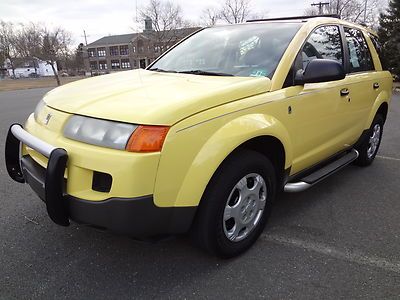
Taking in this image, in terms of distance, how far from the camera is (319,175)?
337cm

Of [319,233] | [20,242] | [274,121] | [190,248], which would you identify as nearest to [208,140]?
[274,121]

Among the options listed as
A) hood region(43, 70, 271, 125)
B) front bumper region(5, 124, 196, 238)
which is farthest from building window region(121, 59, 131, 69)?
front bumper region(5, 124, 196, 238)

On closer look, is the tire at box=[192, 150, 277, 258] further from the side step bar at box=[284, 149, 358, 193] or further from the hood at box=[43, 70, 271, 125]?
the hood at box=[43, 70, 271, 125]

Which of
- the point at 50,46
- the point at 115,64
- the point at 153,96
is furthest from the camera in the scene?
the point at 115,64

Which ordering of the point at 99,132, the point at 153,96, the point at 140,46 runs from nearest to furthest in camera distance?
the point at 99,132
the point at 153,96
the point at 140,46

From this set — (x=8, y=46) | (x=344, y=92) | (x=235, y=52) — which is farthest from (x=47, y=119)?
(x=8, y=46)

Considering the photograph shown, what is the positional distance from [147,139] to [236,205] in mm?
886

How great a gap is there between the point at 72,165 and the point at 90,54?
107130mm

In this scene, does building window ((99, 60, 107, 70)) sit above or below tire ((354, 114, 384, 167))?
below

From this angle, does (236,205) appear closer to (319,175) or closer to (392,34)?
(319,175)

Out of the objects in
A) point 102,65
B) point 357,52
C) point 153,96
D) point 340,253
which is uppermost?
point 357,52

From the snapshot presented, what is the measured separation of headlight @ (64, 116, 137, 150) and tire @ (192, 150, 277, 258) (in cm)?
63

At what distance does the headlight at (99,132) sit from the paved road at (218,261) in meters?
0.95

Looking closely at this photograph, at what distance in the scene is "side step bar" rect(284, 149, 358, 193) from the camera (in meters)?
3.04
